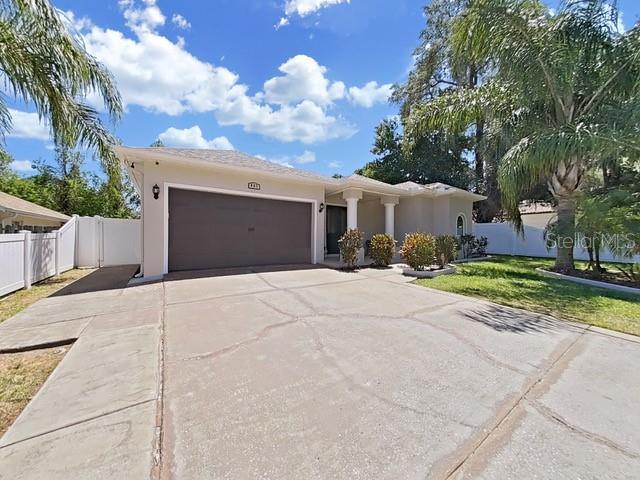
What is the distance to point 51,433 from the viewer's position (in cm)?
216

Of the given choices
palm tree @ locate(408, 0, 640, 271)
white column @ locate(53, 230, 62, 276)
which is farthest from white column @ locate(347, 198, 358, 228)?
white column @ locate(53, 230, 62, 276)

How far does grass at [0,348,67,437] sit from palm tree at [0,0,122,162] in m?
5.37

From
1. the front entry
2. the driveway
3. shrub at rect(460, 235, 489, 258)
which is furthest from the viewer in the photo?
the front entry

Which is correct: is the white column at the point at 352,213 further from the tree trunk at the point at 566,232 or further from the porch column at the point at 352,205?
the tree trunk at the point at 566,232

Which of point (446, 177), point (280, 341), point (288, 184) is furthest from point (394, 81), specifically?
point (280, 341)

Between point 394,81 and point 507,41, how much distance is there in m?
13.2

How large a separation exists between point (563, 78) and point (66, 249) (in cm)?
1663

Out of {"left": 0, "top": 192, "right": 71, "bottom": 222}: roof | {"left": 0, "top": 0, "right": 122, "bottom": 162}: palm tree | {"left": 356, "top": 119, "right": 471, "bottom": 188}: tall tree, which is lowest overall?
{"left": 0, "top": 192, "right": 71, "bottom": 222}: roof

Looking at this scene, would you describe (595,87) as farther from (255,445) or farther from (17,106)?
(17,106)

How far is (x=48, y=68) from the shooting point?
599cm

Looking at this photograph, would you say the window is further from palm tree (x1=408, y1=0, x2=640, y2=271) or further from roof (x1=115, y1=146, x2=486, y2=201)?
palm tree (x1=408, y1=0, x2=640, y2=271)

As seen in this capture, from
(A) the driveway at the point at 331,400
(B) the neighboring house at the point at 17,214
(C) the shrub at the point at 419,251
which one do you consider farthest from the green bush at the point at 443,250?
(B) the neighboring house at the point at 17,214

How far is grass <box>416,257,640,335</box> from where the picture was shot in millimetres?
5238

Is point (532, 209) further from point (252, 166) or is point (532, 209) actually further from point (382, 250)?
point (252, 166)
